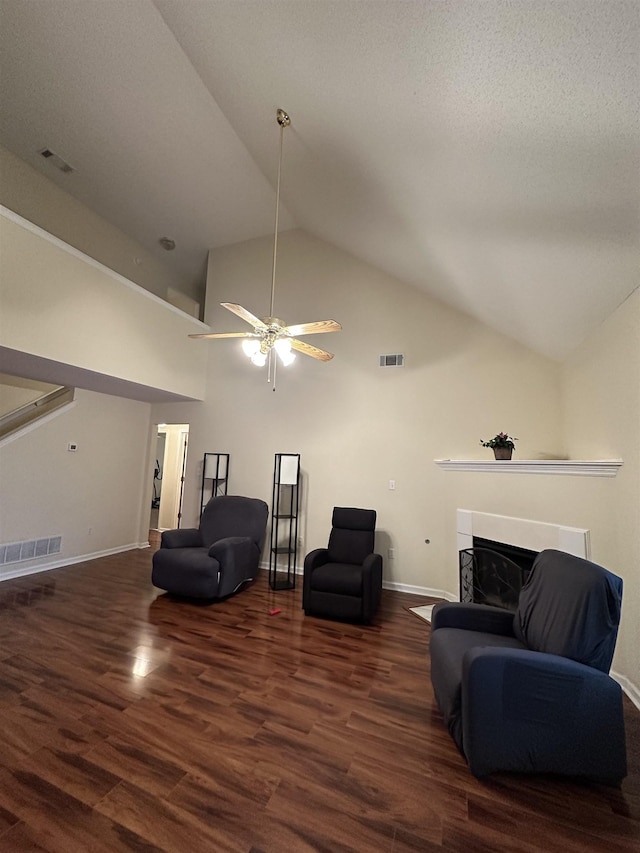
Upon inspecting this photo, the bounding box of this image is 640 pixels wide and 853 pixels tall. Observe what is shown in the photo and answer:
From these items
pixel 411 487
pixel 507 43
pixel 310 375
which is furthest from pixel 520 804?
Result: pixel 310 375

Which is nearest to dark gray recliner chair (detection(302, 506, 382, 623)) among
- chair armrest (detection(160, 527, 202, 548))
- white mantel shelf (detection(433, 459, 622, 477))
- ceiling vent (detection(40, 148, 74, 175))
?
white mantel shelf (detection(433, 459, 622, 477))

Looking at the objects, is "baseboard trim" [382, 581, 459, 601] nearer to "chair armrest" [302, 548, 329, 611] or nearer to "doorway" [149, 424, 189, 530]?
"chair armrest" [302, 548, 329, 611]

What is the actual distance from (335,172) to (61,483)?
498 cm

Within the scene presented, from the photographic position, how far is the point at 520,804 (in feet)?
4.74

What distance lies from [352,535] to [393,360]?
2233 mm

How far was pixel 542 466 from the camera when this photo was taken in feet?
9.27

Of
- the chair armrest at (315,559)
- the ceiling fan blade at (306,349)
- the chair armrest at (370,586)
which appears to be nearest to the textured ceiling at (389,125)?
the ceiling fan blade at (306,349)

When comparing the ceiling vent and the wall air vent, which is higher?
the ceiling vent

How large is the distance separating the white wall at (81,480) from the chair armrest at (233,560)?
2483 millimetres

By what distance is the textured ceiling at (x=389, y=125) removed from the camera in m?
1.33

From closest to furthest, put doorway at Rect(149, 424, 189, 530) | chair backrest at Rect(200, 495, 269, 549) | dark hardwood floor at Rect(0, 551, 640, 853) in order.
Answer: dark hardwood floor at Rect(0, 551, 640, 853), chair backrest at Rect(200, 495, 269, 549), doorway at Rect(149, 424, 189, 530)

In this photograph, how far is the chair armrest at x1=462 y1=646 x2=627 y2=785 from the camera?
4.97ft

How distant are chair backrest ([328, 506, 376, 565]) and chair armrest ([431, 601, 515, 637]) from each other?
154cm

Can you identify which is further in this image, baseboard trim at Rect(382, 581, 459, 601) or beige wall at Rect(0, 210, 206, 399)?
baseboard trim at Rect(382, 581, 459, 601)
